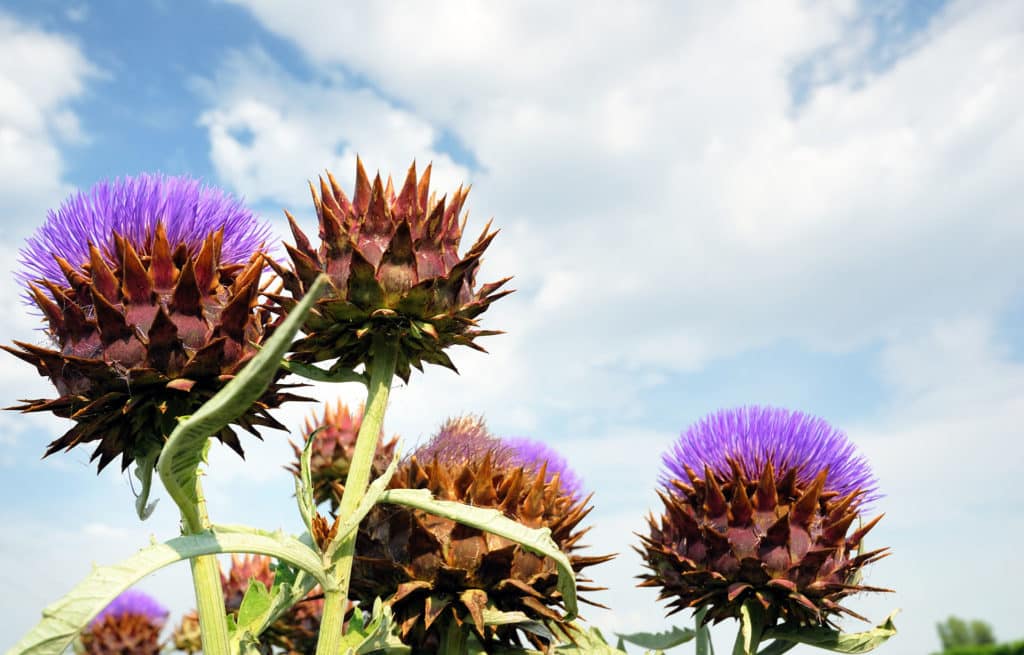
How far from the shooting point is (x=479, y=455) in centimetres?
283

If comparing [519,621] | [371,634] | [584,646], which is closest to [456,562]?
[519,621]

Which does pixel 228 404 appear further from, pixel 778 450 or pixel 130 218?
pixel 778 450

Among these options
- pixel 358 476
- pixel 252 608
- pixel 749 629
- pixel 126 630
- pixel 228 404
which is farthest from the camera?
pixel 126 630

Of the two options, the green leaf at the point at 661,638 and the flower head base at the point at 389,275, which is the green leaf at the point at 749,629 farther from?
the flower head base at the point at 389,275

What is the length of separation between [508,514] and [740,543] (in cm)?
92

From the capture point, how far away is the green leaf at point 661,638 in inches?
132

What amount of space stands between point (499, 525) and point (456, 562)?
1.33ft

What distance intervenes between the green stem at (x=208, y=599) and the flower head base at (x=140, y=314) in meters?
0.24

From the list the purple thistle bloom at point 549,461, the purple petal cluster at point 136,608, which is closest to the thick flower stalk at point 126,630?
the purple petal cluster at point 136,608

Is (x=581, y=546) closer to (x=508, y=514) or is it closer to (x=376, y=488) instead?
(x=508, y=514)

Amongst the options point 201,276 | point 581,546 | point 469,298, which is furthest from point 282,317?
point 581,546

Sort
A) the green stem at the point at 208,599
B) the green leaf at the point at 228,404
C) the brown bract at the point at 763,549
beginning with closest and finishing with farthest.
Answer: the green leaf at the point at 228,404 < the green stem at the point at 208,599 < the brown bract at the point at 763,549

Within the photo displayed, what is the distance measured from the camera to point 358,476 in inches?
88.4

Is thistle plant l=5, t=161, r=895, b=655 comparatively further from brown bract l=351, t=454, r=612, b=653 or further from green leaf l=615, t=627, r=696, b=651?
green leaf l=615, t=627, r=696, b=651
